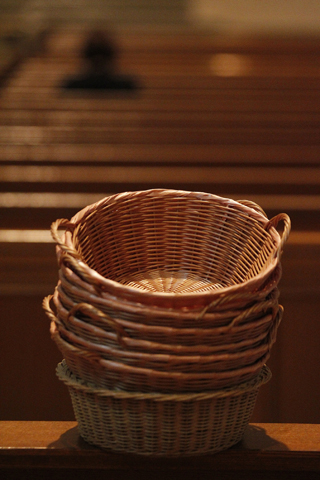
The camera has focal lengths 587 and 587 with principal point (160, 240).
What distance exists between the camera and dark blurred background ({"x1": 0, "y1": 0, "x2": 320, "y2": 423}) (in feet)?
3.61

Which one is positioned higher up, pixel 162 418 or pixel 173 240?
pixel 173 240

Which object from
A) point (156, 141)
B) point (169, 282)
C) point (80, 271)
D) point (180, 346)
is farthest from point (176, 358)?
point (156, 141)

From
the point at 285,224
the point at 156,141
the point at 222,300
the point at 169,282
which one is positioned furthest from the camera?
the point at 156,141

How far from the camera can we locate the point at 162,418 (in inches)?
24.4

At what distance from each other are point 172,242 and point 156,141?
5.03ft

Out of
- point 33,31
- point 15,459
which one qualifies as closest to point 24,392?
point 15,459

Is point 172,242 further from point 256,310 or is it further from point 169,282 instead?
point 256,310

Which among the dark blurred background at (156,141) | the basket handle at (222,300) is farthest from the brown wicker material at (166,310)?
the dark blurred background at (156,141)

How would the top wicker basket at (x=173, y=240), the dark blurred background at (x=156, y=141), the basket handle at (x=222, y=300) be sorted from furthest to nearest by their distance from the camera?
1. the dark blurred background at (x=156, y=141)
2. the top wicker basket at (x=173, y=240)
3. the basket handle at (x=222, y=300)

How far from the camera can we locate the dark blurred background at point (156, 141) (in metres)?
1.10

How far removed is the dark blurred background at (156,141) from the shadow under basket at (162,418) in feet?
1.43

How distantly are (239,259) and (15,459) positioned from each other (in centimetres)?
38

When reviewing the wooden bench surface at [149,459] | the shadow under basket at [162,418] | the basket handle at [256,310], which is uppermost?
the basket handle at [256,310]

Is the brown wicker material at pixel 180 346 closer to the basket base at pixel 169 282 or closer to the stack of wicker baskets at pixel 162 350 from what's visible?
the stack of wicker baskets at pixel 162 350
